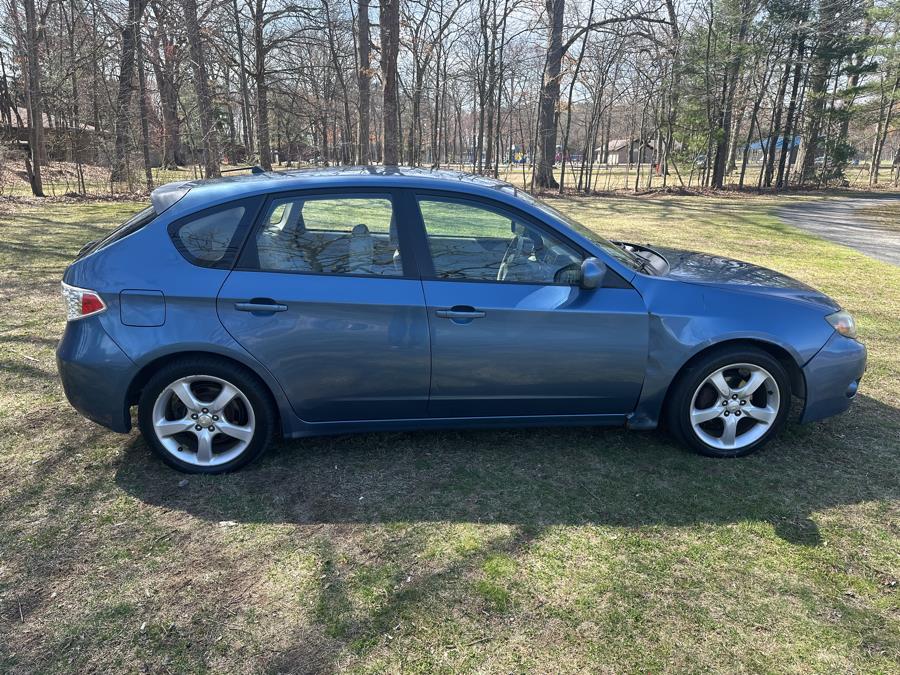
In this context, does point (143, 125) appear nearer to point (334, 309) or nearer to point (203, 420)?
point (203, 420)

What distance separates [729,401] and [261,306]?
274 centimetres

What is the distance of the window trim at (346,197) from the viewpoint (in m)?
3.16

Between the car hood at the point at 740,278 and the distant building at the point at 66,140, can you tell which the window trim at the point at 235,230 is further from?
the distant building at the point at 66,140

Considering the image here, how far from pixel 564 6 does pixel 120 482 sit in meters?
26.5

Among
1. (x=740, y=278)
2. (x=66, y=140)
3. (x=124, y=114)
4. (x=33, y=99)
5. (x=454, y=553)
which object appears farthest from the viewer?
(x=66, y=140)

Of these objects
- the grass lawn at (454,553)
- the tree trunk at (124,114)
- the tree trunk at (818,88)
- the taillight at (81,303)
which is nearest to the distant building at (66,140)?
the tree trunk at (124,114)

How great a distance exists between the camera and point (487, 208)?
11.1 feet

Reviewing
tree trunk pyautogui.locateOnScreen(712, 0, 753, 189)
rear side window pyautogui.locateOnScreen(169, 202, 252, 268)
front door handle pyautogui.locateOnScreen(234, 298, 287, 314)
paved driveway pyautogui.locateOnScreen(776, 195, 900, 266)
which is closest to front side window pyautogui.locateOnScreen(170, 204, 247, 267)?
rear side window pyautogui.locateOnScreen(169, 202, 252, 268)

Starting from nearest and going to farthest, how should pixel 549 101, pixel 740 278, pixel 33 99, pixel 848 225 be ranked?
pixel 740 278
pixel 848 225
pixel 33 99
pixel 549 101

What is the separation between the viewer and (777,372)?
344 centimetres

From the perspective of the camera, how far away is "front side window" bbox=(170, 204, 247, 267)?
10.3 feet

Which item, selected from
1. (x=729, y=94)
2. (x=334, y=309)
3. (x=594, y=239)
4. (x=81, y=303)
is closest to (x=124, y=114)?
(x=81, y=303)

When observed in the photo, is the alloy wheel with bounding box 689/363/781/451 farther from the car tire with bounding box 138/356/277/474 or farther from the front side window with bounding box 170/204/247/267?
the front side window with bounding box 170/204/247/267

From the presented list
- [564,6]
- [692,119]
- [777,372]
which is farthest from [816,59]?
[777,372]
